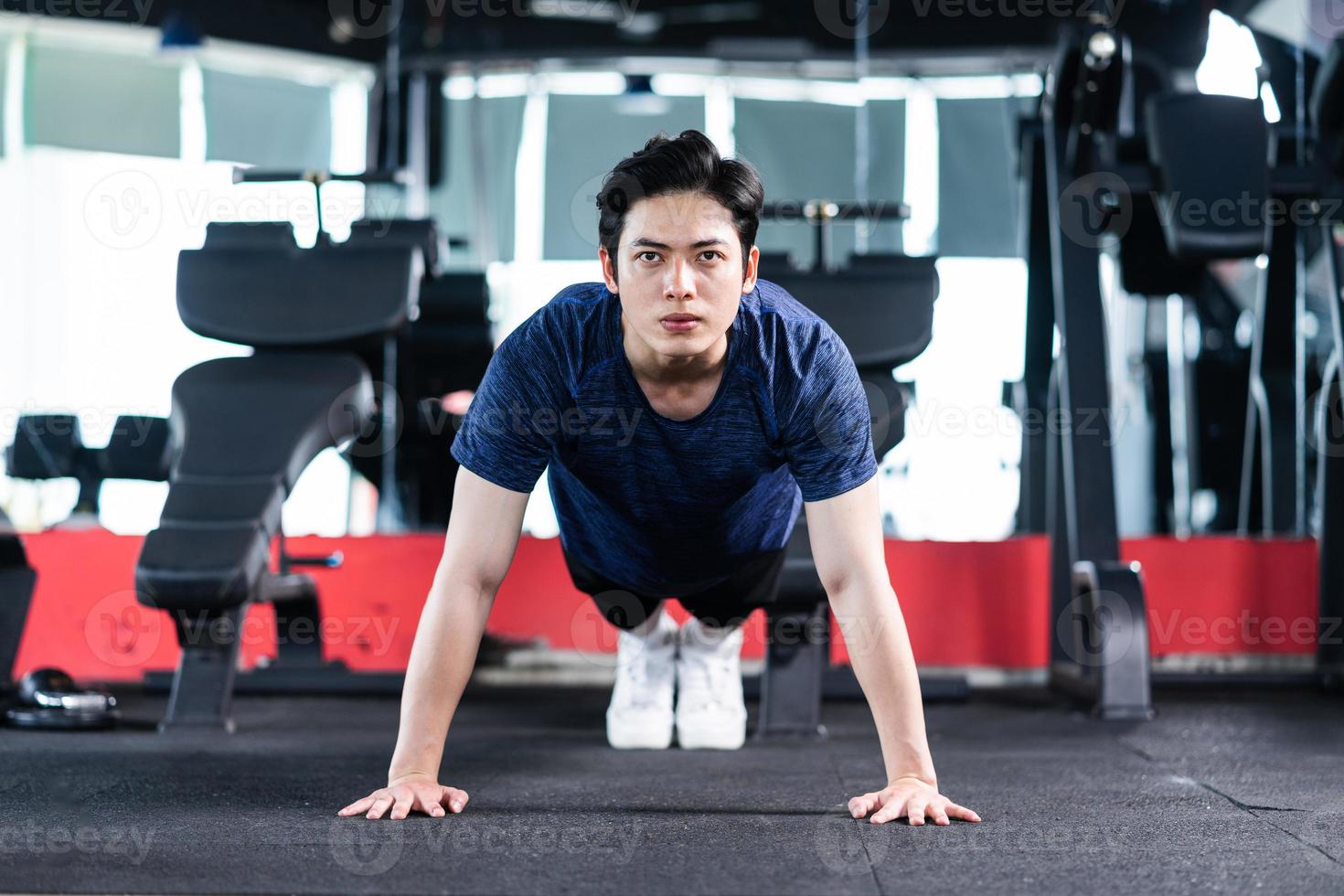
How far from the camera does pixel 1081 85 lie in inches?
124

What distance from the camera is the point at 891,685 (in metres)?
1.61

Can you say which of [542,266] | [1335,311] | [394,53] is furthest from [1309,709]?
[394,53]

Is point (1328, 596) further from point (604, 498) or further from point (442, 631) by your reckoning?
point (442, 631)

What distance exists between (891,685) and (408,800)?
0.63 m

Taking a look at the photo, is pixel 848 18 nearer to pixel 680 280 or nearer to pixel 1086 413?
pixel 1086 413

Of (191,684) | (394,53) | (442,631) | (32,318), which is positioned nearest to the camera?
(442,631)

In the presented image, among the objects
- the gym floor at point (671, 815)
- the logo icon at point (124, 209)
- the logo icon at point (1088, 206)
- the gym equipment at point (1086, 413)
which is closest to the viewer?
the gym floor at point (671, 815)

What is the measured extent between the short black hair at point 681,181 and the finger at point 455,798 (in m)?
0.73

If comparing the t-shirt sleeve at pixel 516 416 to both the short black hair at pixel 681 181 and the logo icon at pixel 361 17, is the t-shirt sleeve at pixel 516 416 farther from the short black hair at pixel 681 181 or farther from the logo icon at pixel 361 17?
the logo icon at pixel 361 17

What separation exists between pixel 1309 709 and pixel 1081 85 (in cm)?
161

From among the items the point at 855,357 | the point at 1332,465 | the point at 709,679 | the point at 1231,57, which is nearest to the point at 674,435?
the point at 709,679

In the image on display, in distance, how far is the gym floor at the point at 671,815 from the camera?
129 cm

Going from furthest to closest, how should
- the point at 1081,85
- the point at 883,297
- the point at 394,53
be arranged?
the point at 394,53
the point at 1081,85
the point at 883,297

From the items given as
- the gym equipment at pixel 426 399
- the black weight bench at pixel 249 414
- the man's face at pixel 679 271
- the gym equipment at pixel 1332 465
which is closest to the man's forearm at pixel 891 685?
the man's face at pixel 679 271
